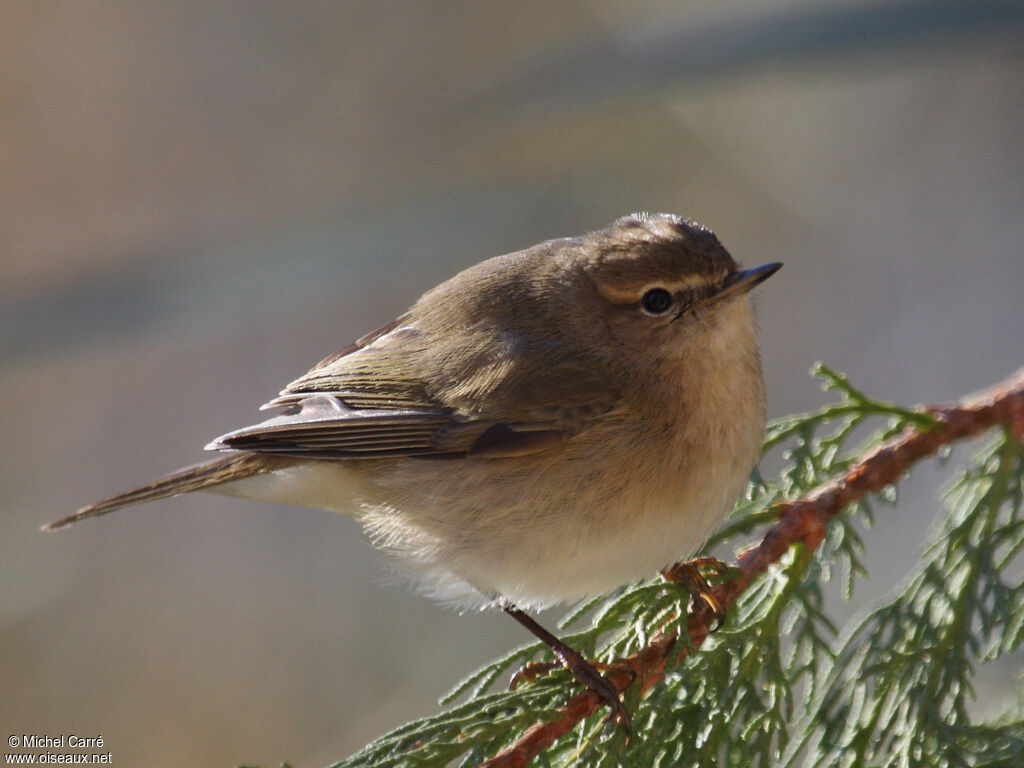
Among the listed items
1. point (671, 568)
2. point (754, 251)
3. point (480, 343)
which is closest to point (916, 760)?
point (671, 568)

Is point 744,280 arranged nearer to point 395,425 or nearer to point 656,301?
point 656,301

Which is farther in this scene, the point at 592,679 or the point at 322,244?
the point at 322,244

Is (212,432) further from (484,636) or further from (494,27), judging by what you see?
(494,27)

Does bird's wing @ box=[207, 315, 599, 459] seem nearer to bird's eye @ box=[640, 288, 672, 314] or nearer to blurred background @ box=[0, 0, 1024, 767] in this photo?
bird's eye @ box=[640, 288, 672, 314]

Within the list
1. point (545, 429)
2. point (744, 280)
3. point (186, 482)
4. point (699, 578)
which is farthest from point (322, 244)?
point (699, 578)

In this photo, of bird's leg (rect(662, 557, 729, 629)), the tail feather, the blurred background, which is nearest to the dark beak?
bird's leg (rect(662, 557, 729, 629))

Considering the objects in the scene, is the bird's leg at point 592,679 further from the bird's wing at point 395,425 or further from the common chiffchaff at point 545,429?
the bird's wing at point 395,425

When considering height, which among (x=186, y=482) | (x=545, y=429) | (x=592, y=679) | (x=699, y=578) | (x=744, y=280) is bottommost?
(x=592, y=679)
